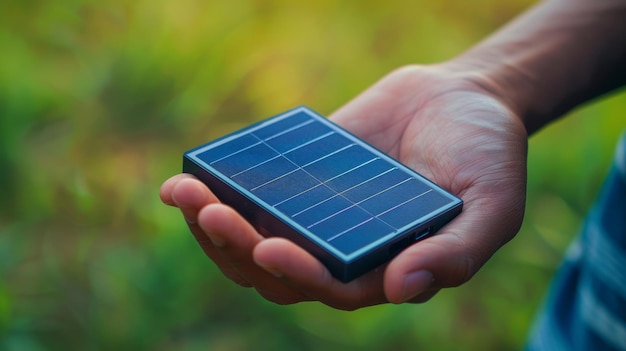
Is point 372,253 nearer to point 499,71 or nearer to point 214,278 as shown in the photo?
A: point 499,71

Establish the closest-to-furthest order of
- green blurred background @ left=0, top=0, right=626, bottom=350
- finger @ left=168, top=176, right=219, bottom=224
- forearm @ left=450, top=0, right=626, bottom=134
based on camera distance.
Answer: finger @ left=168, top=176, right=219, bottom=224 < forearm @ left=450, top=0, right=626, bottom=134 < green blurred background @ left=0, top=0, right=626, bottom=350

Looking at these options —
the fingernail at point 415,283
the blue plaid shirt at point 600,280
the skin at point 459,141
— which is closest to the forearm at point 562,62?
the skin at point 459,141

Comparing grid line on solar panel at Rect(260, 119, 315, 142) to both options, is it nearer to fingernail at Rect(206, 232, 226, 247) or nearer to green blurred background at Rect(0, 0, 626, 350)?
fingernail at Rect(206, 232, 226, 247)

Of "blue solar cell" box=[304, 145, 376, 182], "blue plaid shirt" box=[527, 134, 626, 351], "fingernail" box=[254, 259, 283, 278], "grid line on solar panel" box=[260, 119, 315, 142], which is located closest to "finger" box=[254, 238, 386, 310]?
"fingernail" box=[254, 259, 283, 278]

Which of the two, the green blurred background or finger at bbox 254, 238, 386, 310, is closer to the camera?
finger at bbox 254, 238, 386, 310

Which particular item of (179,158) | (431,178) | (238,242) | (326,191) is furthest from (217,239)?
(179,158)

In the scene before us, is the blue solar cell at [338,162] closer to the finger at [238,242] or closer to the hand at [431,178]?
the hand at [431,178]

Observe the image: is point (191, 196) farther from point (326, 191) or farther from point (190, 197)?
point (326, 191)

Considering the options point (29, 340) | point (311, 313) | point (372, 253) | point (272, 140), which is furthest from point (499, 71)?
point (29, 340)
